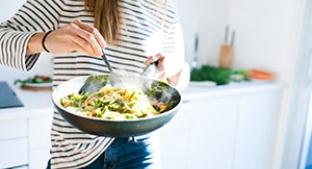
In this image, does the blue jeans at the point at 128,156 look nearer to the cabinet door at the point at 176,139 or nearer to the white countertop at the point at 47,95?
the white countertop at the point at 47,95

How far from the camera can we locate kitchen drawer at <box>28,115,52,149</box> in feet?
4.45

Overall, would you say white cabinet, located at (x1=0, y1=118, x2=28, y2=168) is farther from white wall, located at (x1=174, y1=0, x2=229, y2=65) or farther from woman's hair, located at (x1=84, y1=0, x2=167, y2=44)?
white wall, located at (x1=174, y1=0, x2=229, y2=65)

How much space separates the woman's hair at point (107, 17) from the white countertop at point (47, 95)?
1.97 ft

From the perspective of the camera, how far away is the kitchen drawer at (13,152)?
1.33 m

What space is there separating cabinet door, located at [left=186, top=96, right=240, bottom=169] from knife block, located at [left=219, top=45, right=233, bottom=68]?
41 cm

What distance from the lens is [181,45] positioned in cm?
107

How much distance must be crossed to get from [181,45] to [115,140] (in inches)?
14.4

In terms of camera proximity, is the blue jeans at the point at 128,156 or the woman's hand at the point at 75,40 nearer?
the woman's hand at the point at 75,40

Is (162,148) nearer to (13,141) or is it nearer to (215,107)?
(215,107)

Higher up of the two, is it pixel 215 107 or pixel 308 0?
pixel 308 0

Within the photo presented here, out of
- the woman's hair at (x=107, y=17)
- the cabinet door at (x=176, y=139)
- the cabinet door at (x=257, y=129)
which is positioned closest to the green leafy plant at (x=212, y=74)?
the cabinet door at (x=257, y=129)

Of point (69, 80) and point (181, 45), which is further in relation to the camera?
point (181, 45)

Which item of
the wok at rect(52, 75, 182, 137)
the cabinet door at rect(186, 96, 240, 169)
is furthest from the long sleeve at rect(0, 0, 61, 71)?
the cabinet door at rect(186, 96, 240, 169)

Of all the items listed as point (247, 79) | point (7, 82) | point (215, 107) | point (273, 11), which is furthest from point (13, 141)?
point (273, 11)
